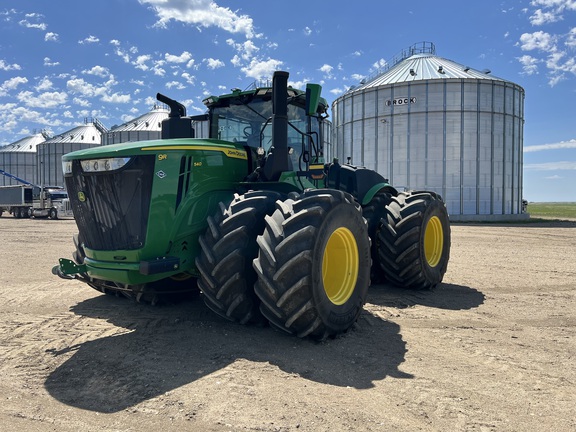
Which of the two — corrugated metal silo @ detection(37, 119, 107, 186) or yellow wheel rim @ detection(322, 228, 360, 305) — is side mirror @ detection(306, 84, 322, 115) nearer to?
yellow wheel rim @ detection(322, 228, 360, 305)

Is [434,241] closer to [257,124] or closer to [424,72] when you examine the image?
[257,124]

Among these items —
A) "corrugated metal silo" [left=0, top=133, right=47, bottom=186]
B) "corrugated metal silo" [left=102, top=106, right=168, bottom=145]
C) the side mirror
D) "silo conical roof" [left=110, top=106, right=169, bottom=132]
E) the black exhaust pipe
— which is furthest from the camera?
"corrugated metal silo" [left=0, top=133, right=47, bottom=186]

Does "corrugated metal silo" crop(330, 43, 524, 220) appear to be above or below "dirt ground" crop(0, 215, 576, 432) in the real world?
above

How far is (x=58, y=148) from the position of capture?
49562 mm

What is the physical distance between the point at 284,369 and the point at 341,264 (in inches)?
62.3

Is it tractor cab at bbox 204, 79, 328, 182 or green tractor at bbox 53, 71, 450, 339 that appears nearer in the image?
green tractor at bbox 53, 71, 450, 339

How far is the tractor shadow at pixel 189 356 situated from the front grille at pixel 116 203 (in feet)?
3.50

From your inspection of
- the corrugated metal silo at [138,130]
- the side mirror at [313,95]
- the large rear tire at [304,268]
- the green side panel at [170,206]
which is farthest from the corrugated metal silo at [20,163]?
the large rear tire at [304,268]

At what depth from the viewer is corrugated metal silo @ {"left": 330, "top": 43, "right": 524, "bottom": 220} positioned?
29562 millimetres

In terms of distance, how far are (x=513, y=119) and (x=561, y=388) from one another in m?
31.8

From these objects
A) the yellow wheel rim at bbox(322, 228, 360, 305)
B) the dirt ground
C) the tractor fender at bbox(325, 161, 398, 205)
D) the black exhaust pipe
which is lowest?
the dirt ground

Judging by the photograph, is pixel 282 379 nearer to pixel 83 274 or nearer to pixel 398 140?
pixel 83 274

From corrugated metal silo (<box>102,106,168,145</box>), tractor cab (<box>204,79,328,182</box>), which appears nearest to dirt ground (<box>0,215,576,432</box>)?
tractor cab (<box>204,79,328,182</box>)

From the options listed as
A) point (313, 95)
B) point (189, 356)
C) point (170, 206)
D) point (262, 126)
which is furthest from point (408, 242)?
point (189, 356)
